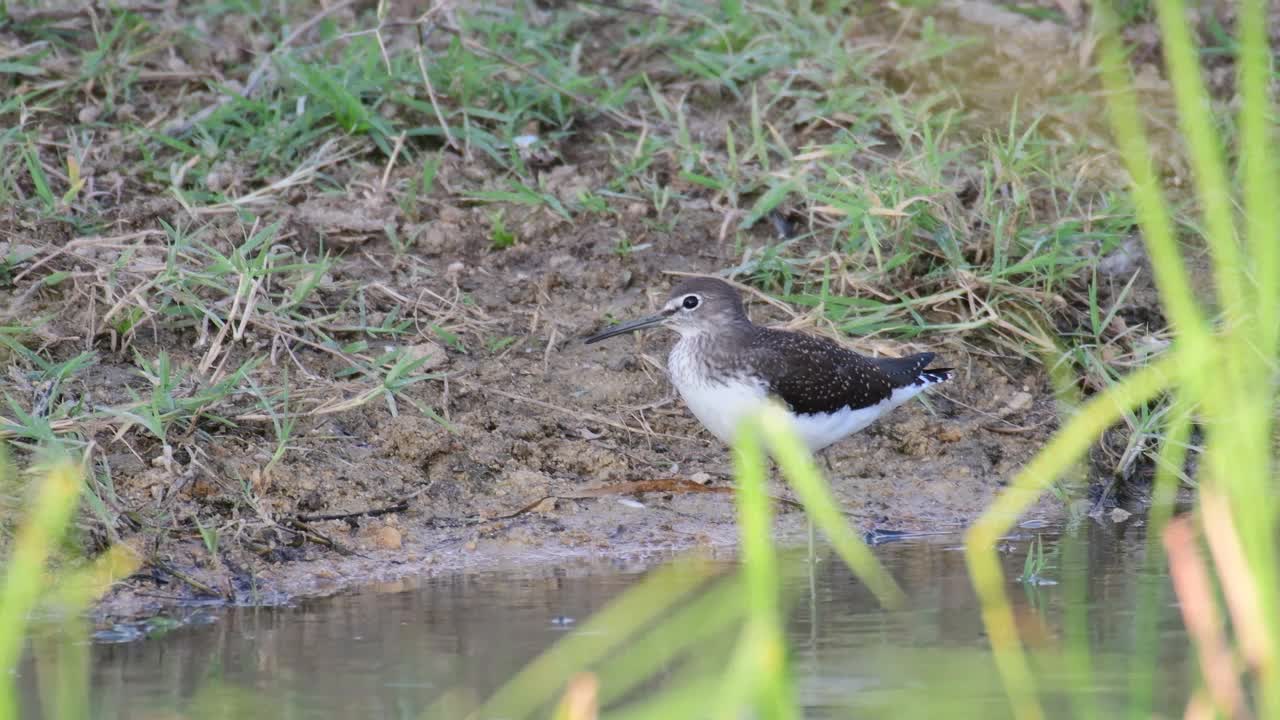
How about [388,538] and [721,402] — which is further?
[721,402]

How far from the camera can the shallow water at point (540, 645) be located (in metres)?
4.29

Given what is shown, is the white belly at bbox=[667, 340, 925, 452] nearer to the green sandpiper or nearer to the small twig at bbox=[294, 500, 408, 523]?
the green sandpiper

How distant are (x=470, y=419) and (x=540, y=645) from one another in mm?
2261

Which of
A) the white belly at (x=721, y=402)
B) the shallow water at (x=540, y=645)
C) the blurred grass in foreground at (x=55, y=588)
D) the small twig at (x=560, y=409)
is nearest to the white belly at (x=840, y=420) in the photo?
the white belly at (x=721, y=402)

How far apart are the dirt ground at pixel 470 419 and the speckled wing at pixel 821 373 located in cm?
39

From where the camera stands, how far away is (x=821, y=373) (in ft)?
23.2

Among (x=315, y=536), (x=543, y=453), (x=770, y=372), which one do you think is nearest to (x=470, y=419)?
(x=543, y=453)

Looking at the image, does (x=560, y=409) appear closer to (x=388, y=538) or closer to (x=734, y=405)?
(x=734, y=405)

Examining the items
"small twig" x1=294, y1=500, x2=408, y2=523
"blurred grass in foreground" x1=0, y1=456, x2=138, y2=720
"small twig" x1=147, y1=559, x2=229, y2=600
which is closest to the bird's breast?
"small twig" x1=294, y1=500, x2=408, y2=523

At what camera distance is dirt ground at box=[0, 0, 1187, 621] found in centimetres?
611

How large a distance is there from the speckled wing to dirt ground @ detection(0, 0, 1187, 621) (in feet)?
1.27

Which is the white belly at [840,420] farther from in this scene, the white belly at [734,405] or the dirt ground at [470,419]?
the dirt ground at [470,419]

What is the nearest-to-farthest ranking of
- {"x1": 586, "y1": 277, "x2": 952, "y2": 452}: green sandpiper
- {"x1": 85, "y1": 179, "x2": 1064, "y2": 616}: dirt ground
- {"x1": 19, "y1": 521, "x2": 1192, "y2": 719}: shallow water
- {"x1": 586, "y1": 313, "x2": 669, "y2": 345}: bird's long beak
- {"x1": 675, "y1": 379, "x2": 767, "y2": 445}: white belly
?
{"x1": 19, "y1": 521, "x2": 1192, "y2": 719}: shallow water → {"x1": 85, "y1": 179, "x2": 1064, "y2": 616}: dirt ground → {"x1": 675, "y1": 379, "x2": 767, "y2": 445}: white belly → {"x1": 586, "y1": 277, "x2": 952, "y2": 452}: green sandpiper → {"x1": 586, "y1": 313, "x2": 669, "y2": 345}: bird's long beak

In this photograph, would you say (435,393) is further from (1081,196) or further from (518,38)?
(1081,196)
